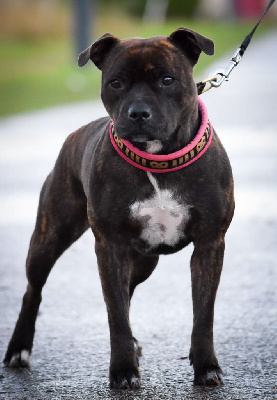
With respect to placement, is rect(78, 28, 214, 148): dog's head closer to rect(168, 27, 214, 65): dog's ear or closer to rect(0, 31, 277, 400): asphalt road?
rect(168, 27, 214, 65): dog's ear

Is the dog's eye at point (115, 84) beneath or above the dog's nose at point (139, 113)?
above

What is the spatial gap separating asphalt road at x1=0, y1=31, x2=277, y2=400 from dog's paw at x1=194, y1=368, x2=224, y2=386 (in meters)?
0.05

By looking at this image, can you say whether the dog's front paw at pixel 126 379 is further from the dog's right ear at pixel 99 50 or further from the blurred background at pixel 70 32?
the blurred background at pixel 70 32

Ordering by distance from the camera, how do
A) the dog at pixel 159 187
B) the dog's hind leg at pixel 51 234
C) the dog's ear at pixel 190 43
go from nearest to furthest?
the dog at pixel 159 187, the dog's ear at pixel 190 43, the dog's hind leg at pixel 51 234

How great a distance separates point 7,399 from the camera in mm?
4688

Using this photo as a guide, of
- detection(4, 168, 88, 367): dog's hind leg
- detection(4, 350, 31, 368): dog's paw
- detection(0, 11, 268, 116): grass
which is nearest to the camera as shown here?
detection(4, 350, 31, 368): dog's paw

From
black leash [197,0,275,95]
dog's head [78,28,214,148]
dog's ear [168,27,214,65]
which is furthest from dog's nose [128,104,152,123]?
black leash [197,0,275,95]

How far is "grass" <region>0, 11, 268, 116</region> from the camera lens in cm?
1966

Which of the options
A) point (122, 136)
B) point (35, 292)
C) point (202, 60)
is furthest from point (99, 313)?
point (202, 60)

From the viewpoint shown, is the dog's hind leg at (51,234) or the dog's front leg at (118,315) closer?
the dog's front leg at (118,315)

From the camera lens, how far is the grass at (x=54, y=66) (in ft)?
64.5

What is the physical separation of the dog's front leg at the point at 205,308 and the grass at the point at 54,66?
13.0 metres

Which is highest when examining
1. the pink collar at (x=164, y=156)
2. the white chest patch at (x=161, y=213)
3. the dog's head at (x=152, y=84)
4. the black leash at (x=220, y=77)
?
the black leash at (x=220, y=77)

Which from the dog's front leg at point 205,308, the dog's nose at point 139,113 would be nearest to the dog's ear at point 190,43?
the dog's nose at point 139,113
